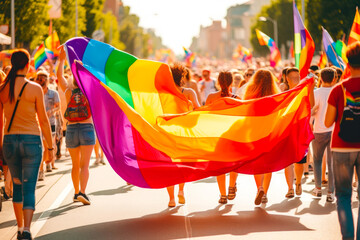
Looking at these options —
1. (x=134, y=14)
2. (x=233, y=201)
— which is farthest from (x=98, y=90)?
(x=134, y=14)

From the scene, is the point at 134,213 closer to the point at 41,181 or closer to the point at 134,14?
the point at 41,181

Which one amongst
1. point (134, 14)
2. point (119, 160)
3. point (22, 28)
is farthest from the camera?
point (134, 14)

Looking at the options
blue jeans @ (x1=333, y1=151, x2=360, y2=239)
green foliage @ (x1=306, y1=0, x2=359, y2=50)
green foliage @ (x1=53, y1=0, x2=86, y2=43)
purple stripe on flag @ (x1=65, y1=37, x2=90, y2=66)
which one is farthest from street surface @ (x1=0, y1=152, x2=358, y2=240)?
green foliage @ (x1=53, y1=0, x2=86, y2=43)

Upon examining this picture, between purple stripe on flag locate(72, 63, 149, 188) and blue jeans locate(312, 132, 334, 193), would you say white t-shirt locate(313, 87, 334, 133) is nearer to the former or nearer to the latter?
blue jeans locate(312, 132, 334, 193)

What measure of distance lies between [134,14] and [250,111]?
155631mm

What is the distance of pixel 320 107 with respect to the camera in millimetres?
10648

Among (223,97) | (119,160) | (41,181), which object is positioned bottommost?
(41,181)

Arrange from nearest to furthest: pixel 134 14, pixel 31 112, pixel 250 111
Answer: pixel 31 112 → pixel 250 111 → pixel 134 14

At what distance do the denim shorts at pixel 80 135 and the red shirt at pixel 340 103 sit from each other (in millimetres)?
4099

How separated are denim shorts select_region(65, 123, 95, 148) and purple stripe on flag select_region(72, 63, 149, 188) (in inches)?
39.9

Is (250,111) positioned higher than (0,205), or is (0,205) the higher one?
(250,111)

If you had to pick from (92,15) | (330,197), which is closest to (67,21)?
(92,15)

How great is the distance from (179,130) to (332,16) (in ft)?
139

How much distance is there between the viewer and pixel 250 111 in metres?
9.43
